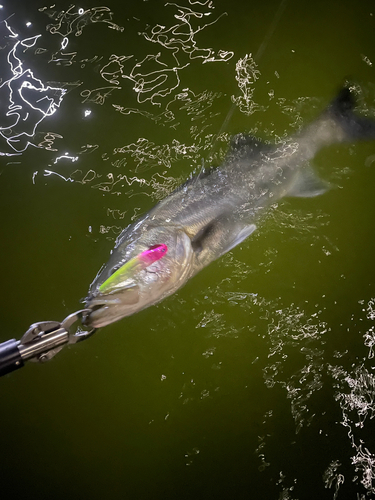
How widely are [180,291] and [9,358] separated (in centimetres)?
72

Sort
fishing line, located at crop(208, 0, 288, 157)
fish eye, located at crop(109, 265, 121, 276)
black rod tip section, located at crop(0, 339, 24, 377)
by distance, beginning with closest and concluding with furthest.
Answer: black rod tip section, located at crop(0, 339, 24, 377) → fish eye, located at crop(109, 265, 121, 276) → fishing line, located at crop(208, 0, 288, 157)

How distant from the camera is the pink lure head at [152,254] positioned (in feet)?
3.63

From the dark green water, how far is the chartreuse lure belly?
0.30 meters

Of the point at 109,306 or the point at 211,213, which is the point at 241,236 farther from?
the point at 109,306

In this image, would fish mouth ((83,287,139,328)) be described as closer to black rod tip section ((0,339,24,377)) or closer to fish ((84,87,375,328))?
fish ((84,87,375,328))

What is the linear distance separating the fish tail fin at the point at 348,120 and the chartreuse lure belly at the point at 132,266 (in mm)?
931

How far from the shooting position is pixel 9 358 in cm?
77

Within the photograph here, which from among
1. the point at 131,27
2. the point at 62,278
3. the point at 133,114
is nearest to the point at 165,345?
the point at 62,278

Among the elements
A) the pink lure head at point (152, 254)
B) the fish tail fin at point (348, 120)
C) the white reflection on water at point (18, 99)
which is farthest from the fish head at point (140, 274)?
the fish tail fin at point (348, 120)

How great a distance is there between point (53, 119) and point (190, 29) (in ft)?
2.17

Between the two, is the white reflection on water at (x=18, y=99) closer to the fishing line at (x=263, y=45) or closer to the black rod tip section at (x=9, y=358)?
the fishing line at (x=263, y=45)

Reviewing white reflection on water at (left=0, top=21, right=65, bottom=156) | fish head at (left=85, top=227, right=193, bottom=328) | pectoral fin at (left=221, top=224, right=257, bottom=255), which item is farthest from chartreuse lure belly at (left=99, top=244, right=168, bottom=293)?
white reflection on water at (left=0, top=21, right=65, bottom=156)

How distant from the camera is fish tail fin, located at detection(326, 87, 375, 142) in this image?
1.52 m

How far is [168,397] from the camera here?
1425 millimetres
